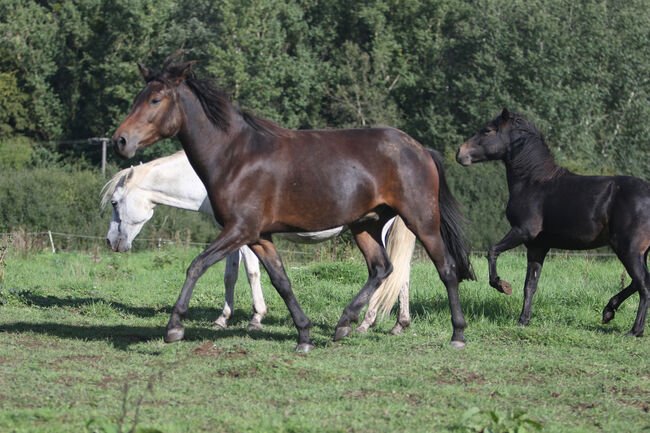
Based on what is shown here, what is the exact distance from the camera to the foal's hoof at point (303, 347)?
740cm

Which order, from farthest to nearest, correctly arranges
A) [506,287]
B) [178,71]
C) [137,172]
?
[137,172] < [506,287] < [178,71]

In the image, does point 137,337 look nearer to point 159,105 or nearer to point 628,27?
point 159,105

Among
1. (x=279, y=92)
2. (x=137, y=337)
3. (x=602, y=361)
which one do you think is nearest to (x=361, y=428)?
(x=602, y=361)

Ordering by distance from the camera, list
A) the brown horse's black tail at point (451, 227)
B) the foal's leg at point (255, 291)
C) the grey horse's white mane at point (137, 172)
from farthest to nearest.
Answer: the grey horse's white mane at point (137, 172)
the foal's leg at point (255, 291)
the brown horse's black tail at point (451, 227)

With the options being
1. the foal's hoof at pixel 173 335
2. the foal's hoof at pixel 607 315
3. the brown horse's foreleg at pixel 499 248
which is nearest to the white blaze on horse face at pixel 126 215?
the foal's hoof at pixel 173 335

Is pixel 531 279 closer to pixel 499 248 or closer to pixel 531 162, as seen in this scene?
pixel 499 248

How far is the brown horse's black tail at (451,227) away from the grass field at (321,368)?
78 cm

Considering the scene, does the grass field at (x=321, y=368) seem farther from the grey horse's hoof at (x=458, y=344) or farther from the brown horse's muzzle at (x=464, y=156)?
the brown horse's muzzle at (x=464, y=156)

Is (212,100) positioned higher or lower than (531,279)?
higher

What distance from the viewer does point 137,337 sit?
26.9 feet

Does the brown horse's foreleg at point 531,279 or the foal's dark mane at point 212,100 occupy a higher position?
the foal's dark mane at point 212,100

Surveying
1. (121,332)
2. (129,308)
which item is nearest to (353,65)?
(129,308)

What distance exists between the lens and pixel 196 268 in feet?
22.8

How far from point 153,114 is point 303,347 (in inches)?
96.5
